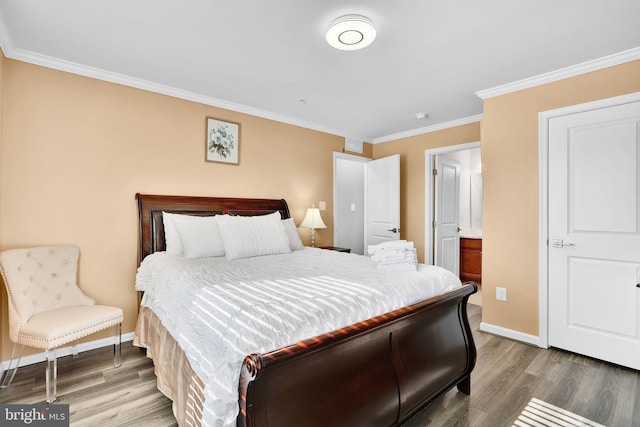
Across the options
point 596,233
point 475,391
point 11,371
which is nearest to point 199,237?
point 11,371

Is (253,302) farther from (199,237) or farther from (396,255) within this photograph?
(199,237)

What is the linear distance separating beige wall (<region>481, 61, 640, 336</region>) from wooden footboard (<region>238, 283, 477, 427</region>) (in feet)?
4.31

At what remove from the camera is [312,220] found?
411 cm

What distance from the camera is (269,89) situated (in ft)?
10.4

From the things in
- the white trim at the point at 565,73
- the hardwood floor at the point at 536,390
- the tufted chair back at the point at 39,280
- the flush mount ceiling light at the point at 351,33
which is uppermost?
the white trim at the point at 565,73

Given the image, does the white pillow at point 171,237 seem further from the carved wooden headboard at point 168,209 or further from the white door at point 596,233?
the white door at point 596,233

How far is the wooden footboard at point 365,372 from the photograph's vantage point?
1.12 metres

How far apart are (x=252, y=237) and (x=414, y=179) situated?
9.44 ft

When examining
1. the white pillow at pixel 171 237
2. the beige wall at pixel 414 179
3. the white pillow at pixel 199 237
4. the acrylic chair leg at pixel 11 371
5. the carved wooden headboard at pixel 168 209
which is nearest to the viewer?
the acrylic chair leg at pixel 11 371

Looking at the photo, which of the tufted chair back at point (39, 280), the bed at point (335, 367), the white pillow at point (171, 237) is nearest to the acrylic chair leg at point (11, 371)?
the tufted chair back at point (39, 280)

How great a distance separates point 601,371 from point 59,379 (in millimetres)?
4131

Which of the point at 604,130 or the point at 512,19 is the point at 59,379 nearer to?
the point at 512,19

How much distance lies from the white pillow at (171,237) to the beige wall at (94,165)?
1.15ft

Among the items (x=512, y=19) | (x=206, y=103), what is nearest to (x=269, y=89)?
(x=206, y=103)
